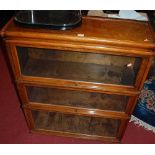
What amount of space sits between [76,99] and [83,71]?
22 cm

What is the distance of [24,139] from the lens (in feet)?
4.88

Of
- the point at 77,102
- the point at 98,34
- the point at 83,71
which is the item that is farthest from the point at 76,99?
the point at 98,34

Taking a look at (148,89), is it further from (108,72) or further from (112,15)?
(112,15)

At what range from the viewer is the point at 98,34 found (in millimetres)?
896

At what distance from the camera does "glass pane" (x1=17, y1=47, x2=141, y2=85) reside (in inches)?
43.3

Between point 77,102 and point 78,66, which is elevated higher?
point 78,66

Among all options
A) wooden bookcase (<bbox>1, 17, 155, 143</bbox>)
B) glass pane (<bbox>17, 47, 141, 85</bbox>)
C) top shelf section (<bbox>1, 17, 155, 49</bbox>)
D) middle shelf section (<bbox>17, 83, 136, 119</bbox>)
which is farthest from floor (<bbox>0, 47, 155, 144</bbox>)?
top shelf section (<bbox>1, 17, 155, 49</bbox>)

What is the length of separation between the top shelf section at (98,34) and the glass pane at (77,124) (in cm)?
72

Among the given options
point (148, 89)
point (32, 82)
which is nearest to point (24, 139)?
point (32, 82)

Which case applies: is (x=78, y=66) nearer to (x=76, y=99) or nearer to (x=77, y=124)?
(x=76, y=99)

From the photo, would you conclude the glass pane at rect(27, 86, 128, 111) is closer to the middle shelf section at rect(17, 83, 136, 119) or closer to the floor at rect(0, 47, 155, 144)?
the middle shelf section at rect(17, 83, 136, 119)

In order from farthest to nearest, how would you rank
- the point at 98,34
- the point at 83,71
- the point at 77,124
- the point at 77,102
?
the point at 77,124 < the point at 77,102 < the point at 83,71 < the point at 98,34

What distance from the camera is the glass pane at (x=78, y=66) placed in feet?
3.60

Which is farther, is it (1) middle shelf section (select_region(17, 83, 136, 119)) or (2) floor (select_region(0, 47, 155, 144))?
(2) floor (select_region(0, 47, 155, 144))
